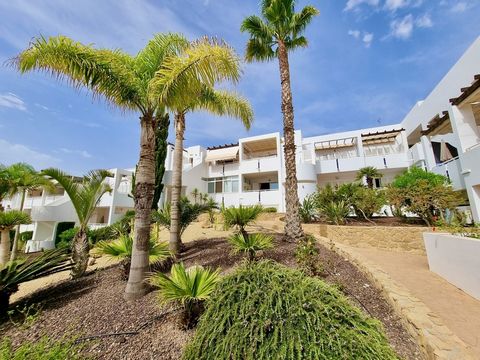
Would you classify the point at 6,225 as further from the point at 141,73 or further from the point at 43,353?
the point at 43,353

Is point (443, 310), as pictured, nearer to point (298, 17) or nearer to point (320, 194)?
point (320, 194)

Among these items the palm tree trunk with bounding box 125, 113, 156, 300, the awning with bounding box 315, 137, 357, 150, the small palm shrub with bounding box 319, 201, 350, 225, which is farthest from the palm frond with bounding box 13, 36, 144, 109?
the awning with bounding box 315, 137, 357, 150

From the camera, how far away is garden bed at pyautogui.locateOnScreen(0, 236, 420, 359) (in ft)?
10.8

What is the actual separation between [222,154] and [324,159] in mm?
12468

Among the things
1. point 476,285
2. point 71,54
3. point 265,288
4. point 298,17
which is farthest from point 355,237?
point 71,54

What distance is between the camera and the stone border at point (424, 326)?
2670mm

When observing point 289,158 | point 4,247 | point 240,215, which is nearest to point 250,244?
point 240,215

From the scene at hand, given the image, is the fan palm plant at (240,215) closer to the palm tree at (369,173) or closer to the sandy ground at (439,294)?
the sandy ground at (439,294)

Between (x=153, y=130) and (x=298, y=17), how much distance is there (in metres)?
8.96

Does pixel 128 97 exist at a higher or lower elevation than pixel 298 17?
lower

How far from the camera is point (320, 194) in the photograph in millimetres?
13484

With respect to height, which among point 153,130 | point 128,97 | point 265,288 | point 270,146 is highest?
point 270,146

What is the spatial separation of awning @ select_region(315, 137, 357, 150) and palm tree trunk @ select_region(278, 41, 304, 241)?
19090mm

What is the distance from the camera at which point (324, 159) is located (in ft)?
84.5
